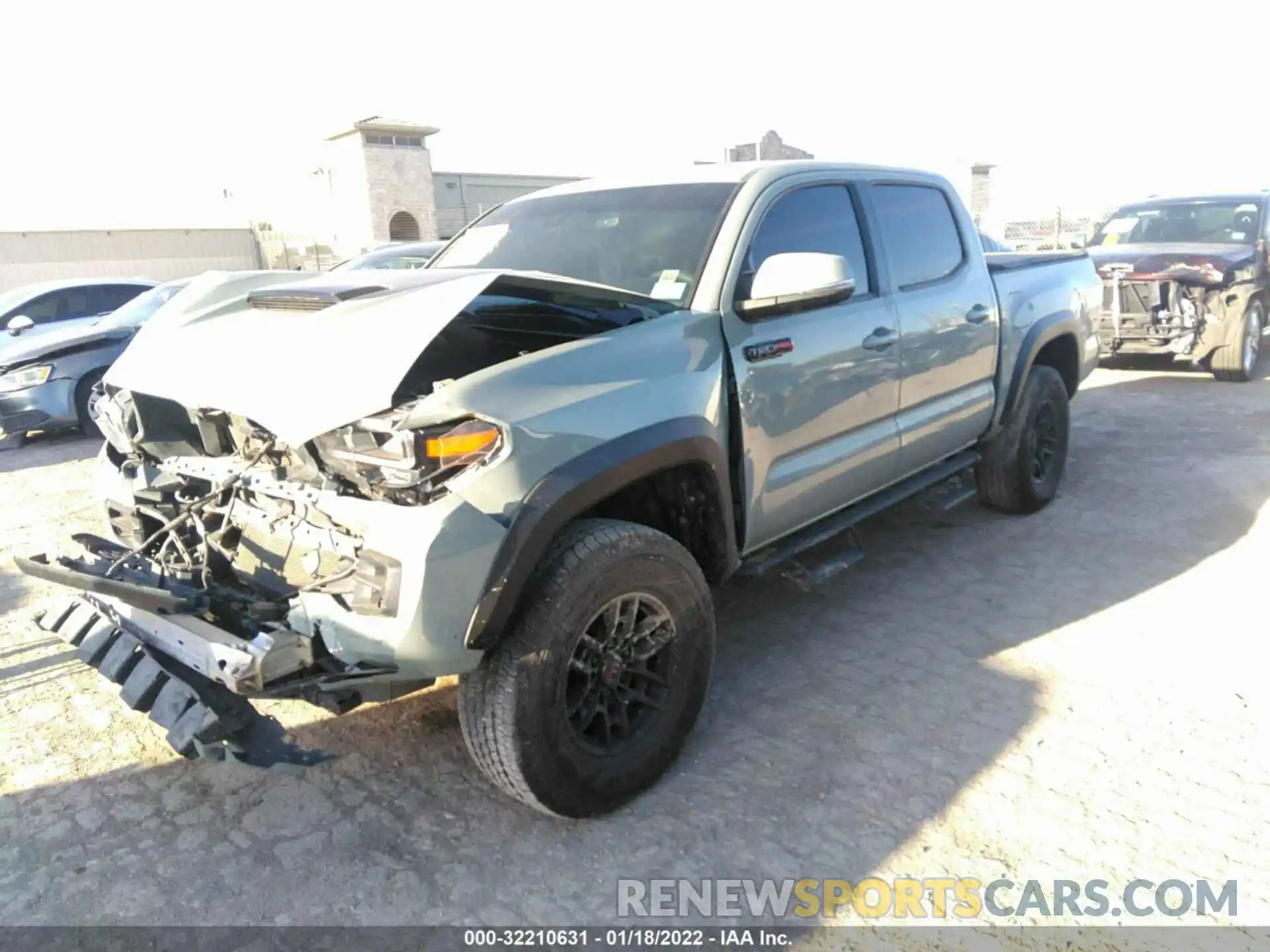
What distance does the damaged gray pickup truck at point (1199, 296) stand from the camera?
9.44m

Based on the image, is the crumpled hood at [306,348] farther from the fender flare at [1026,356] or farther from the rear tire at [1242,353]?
the rear tire at [1242,353]

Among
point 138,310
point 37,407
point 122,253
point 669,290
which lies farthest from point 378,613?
point 122,253

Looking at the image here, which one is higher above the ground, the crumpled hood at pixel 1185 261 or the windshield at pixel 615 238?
the windshield at pixel 615 238

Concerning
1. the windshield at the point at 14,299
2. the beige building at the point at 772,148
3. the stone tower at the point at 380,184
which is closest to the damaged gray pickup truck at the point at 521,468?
the windshield at the point at 14,299

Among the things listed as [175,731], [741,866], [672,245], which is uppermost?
[672,245]

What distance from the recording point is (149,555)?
10.3 ft

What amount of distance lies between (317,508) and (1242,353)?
983 centimetres

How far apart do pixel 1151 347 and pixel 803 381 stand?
793 cm

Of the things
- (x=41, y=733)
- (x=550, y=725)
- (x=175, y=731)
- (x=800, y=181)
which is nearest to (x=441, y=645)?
(x=550, y=725)

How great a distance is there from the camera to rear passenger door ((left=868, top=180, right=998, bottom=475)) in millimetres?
4133

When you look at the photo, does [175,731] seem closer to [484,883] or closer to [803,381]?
[484,883]

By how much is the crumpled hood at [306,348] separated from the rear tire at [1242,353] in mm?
8598

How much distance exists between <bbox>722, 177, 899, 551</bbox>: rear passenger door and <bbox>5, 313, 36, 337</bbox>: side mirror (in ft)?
30.3

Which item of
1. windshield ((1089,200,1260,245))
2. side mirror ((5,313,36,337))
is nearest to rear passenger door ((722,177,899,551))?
windshield ((1089,200,1260,245))
